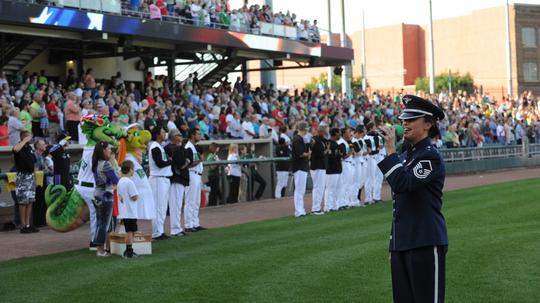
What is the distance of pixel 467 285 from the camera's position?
8891 millimetres

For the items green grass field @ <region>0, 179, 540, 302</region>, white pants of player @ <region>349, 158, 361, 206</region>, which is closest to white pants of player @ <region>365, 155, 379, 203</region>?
white pants of player @ <region>349, 158, 361, 206</region>

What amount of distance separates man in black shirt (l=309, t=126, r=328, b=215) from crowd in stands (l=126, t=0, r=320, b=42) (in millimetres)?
11305

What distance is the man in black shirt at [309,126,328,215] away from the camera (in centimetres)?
1825

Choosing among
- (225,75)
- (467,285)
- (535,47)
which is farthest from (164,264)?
(535,47)

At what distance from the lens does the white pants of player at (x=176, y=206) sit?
46.9 feet

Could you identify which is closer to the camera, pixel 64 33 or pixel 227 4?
pixel 64 33

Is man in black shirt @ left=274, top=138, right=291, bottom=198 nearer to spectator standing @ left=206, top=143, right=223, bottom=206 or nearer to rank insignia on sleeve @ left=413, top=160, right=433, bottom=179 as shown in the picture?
spectator standing @ left=206, top=143, right=223, bottom=206

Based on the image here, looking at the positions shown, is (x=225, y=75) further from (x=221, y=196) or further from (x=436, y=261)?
(x=436, y=261)

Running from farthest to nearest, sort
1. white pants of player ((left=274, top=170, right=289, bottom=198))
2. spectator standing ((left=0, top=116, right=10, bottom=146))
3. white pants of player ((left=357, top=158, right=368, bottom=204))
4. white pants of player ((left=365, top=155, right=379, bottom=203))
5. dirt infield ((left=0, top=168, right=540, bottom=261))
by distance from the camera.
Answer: white pants of player ((left=274, top=170, right=289, bottom=198))
white pants of player ((left=365, top=155, right=379, bottom=203))
white pants of player ((left=357, top=158, right=368, bottom=204))
spectator standing ((left=0, top=116, right=10, bottom=146))
dirt infield ((left=0, top=168, right=540, bottom=261))

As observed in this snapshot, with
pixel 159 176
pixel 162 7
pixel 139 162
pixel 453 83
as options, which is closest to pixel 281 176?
pixel 162 7

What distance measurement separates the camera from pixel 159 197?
14.0 meters

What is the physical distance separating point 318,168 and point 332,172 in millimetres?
385

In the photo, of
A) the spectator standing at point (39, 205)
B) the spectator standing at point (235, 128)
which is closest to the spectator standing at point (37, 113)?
the spectator standing at point (39, 205)

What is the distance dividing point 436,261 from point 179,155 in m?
9.17
